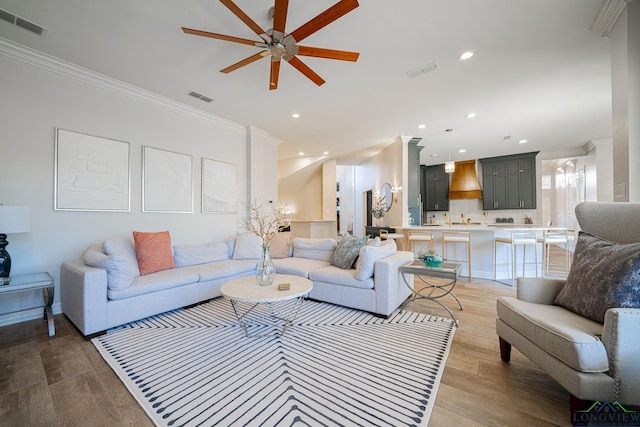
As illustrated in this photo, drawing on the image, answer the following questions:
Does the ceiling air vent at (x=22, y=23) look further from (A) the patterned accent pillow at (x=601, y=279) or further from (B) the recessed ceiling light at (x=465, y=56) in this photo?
(A) the patterned accent pillow at (x=601, y=279)

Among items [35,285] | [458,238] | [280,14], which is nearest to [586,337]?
[280,14]

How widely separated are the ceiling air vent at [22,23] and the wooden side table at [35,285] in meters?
2.46

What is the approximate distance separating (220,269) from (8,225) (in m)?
2.00

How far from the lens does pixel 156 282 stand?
276 cm

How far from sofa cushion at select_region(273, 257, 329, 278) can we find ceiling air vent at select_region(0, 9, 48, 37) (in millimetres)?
3619

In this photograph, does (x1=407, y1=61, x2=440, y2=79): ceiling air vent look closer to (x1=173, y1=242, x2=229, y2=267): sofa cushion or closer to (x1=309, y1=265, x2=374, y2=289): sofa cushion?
(x1=309, y1=265, x2=374, y2=289): sofa cushion

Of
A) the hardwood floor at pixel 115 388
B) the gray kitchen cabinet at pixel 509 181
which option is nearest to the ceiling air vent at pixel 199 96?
the hardwood floor at pixel 115 388

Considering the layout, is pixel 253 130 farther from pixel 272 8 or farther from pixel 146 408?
pixel 146 408

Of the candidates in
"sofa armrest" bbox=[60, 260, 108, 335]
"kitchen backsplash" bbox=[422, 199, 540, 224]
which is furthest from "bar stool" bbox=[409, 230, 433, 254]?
"sofa armrest" bbox=[60, 260, 108, 335]

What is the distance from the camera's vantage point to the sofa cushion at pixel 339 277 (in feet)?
9.46

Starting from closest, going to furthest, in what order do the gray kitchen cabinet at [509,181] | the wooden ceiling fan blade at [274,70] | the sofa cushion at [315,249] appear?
the wooden ceiling fan blade at [274,70] → the sofa cushion at [315,249] → the gray kitchen cabinet at [509,181]

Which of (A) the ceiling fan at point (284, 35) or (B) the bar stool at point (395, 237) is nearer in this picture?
(A) the ceiling fan at point (284, 35)

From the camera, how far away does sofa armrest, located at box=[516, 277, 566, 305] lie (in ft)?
6.25

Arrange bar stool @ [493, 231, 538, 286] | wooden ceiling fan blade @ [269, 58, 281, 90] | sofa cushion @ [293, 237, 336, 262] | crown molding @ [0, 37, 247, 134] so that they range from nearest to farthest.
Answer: wooden ceiling fan blade @ [269, 58, 281, 90]
crown molding @ [0, 37, 247, 134]
sofa cushion @ [293, 237, 336, 262]
bar stool @ [493, 231, 538, 286]
